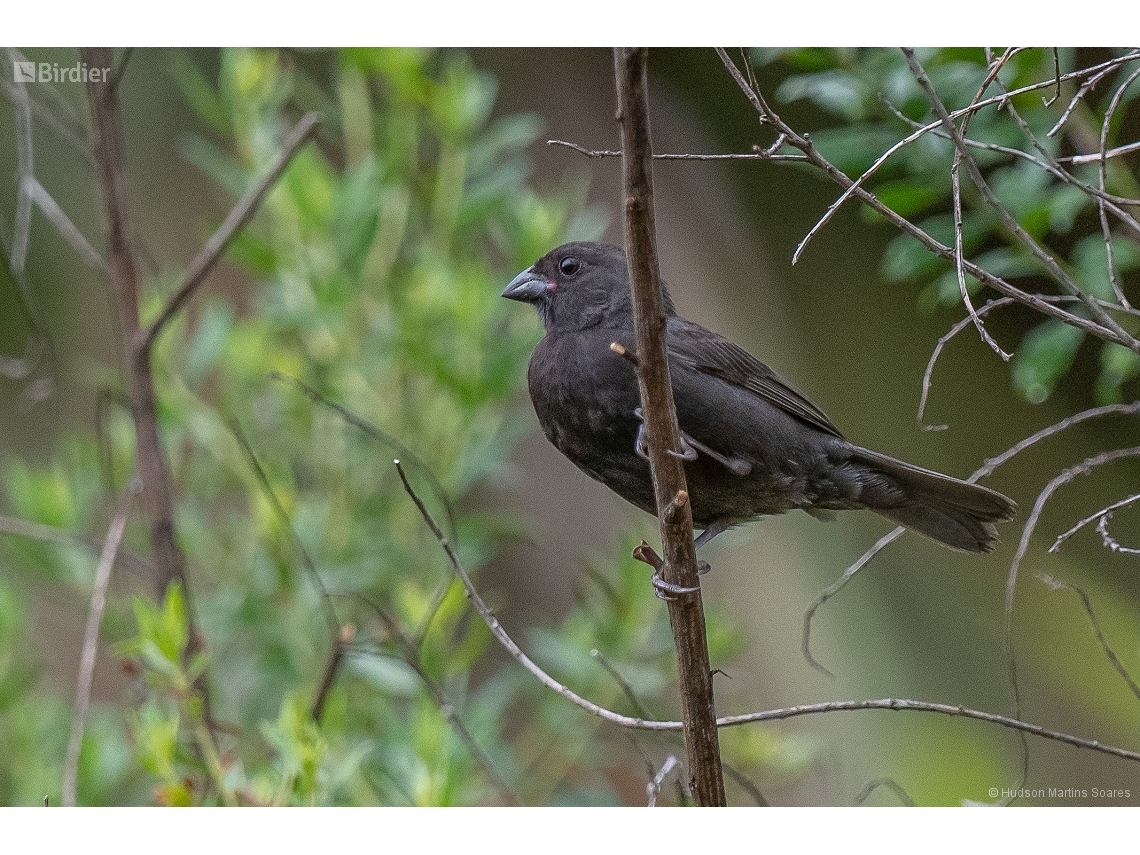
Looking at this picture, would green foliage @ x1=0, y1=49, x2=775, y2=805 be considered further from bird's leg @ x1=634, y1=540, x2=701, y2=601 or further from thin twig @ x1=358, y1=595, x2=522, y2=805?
bird's leg @ x1=634, y1=540, x2=701, y2=601

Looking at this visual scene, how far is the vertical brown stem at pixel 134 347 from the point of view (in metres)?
2.40

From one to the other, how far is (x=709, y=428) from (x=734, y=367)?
207 millimetres

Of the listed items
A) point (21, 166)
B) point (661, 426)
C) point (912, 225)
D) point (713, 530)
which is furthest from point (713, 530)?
point (21, 166)

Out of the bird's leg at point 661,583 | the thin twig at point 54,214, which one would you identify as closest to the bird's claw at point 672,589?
the bird's leg at point 661,583

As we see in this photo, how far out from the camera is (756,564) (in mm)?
2766

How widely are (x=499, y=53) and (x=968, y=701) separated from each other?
1824 millimetres

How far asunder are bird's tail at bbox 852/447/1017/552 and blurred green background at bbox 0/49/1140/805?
0.30ft

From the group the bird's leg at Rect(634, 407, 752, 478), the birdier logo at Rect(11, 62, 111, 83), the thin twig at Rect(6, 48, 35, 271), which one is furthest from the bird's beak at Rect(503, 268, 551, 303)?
the thin twig at Rect(6, 48, 35, 271)

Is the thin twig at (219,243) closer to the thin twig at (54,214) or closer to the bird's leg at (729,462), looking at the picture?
the thin twig at (54,214)

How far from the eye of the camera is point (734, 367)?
7.48ft

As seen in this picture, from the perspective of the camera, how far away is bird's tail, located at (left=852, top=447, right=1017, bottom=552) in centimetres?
231

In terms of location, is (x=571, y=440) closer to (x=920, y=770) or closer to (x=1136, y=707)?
(x=920, y=770)

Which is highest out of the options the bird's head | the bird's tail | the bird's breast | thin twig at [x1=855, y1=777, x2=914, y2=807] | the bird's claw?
the bird's head

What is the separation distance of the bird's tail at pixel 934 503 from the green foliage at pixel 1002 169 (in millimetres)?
272
